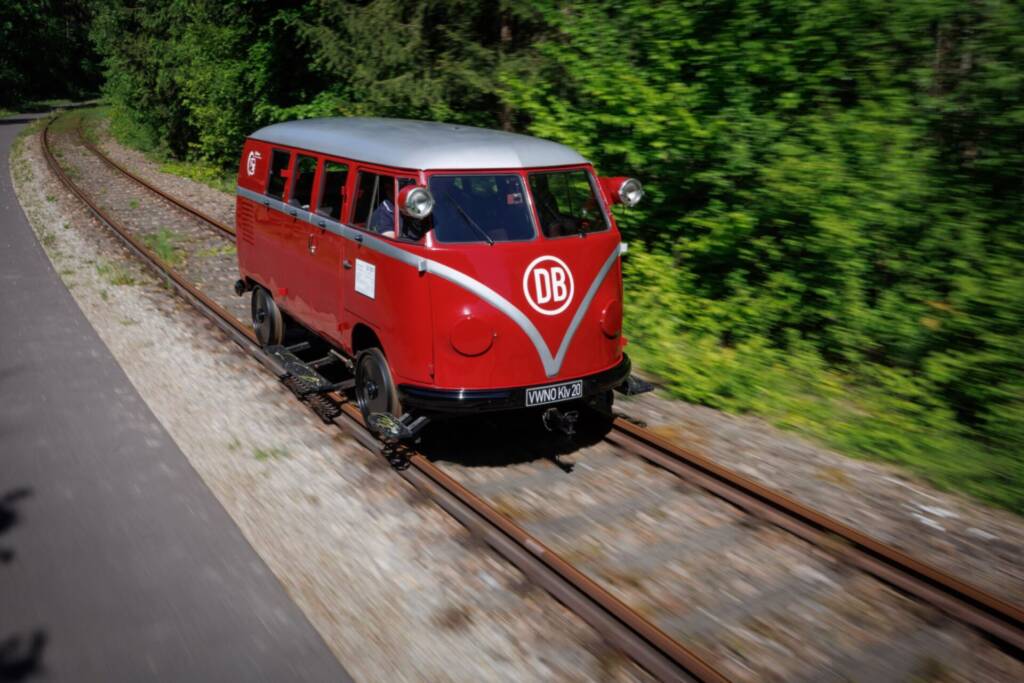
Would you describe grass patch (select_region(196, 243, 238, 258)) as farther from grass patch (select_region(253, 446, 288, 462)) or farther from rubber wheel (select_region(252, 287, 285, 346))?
grass patch (select_region(253, 446, 288, 462))

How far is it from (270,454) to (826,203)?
5.75 meters

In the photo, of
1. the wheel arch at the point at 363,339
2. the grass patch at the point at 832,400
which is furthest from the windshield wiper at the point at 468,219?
the grass patch at the point at 832,400

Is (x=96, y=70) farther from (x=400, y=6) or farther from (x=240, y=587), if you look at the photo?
(x=240, y=587)

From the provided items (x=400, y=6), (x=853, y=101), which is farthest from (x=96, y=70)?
(x=853, y=101)

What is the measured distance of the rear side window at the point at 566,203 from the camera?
6.19m

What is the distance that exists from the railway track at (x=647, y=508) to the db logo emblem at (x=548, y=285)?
4.58 feet

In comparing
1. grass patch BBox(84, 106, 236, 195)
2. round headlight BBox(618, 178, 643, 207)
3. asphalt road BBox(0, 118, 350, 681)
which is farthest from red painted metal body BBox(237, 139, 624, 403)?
grass patch BBox(84, 106, 236, 195)

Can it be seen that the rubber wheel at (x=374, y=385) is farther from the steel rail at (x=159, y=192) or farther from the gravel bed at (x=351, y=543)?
the steel rail at (x=159, y=192)

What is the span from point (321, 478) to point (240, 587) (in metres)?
1.53

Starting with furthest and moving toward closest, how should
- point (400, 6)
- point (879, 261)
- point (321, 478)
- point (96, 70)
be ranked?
point (96, 70), point (400, 6), point (879, 261), point (321, 478)

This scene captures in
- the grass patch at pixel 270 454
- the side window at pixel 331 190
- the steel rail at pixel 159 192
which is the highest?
the side window at pixel 331 190

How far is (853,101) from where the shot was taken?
8227 millimetres

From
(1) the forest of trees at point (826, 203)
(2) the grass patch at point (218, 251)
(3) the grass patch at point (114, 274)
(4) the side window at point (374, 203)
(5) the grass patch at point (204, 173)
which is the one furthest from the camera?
(5) the grass patch at point (204, 173)

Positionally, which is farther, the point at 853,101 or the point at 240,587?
the point at 853,101
